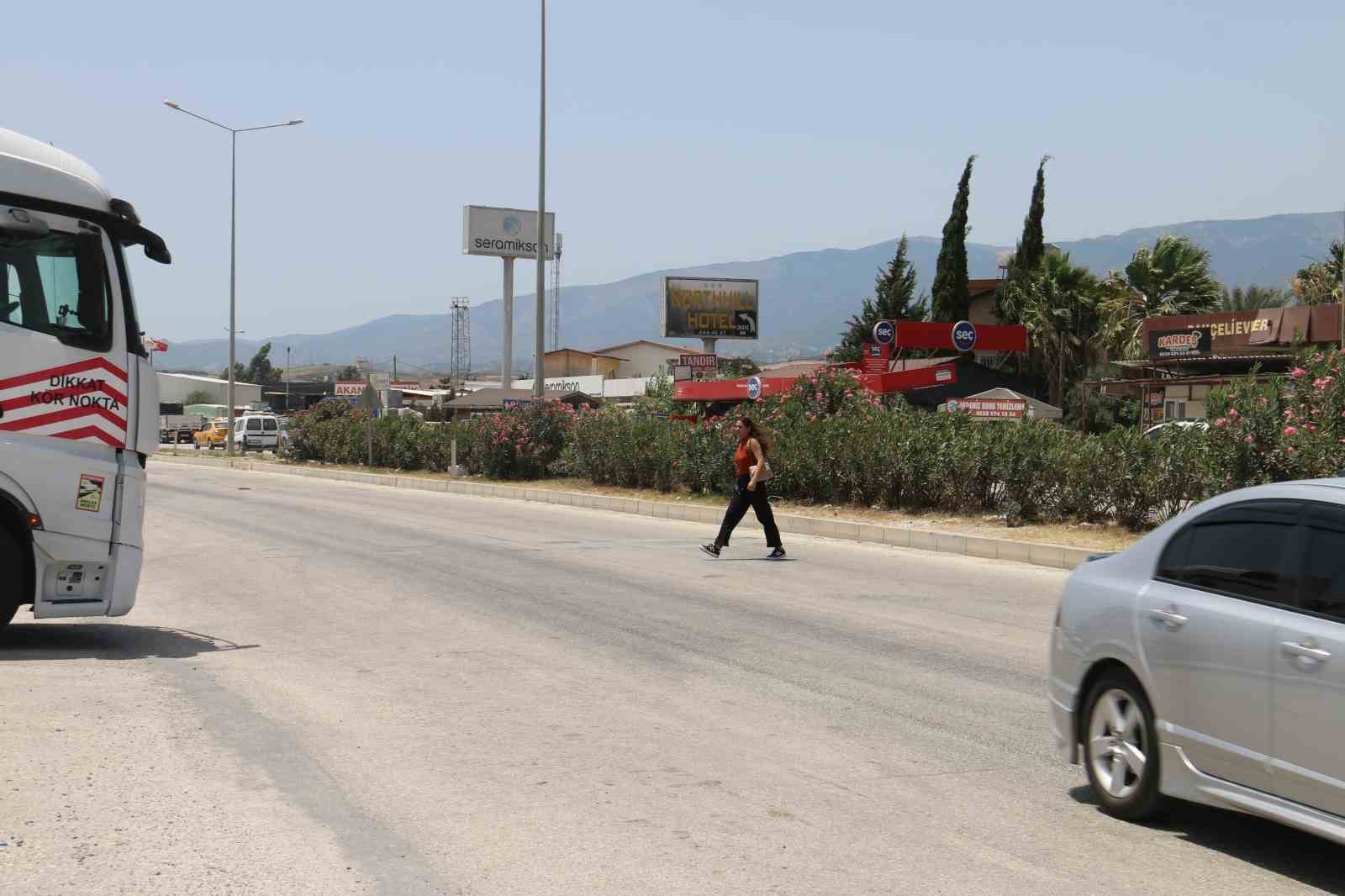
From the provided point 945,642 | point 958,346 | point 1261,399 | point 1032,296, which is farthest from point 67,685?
point 1032,296

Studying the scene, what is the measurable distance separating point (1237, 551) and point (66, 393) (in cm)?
753

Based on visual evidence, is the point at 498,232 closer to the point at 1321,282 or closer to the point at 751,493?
the point at 1321,282

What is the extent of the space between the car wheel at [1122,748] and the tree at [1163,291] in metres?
45.0

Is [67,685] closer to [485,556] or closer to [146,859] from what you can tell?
[146,859]

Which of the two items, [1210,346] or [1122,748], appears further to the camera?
[1210,346]

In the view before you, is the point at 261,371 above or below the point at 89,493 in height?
above

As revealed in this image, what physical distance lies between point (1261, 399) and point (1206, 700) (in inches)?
458

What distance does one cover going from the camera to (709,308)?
78500mm

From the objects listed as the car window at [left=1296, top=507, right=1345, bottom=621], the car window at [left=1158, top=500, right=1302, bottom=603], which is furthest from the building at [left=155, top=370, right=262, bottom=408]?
the car window at [left=1296, top=507, right=1345, bottom=621]

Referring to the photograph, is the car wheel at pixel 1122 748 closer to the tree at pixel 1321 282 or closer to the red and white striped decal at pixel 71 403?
the red and white striped decal at pixel 71 403

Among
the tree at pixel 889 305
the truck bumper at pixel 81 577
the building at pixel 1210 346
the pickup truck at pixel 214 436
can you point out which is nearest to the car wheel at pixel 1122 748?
the truck bumper at pixel 81 577

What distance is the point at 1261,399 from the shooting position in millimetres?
15680

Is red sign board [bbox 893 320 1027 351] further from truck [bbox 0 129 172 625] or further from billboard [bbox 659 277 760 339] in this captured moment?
billboard [bbox 659 277 760 339]

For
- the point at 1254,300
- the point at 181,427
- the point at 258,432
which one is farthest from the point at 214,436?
the point at 1254,300
